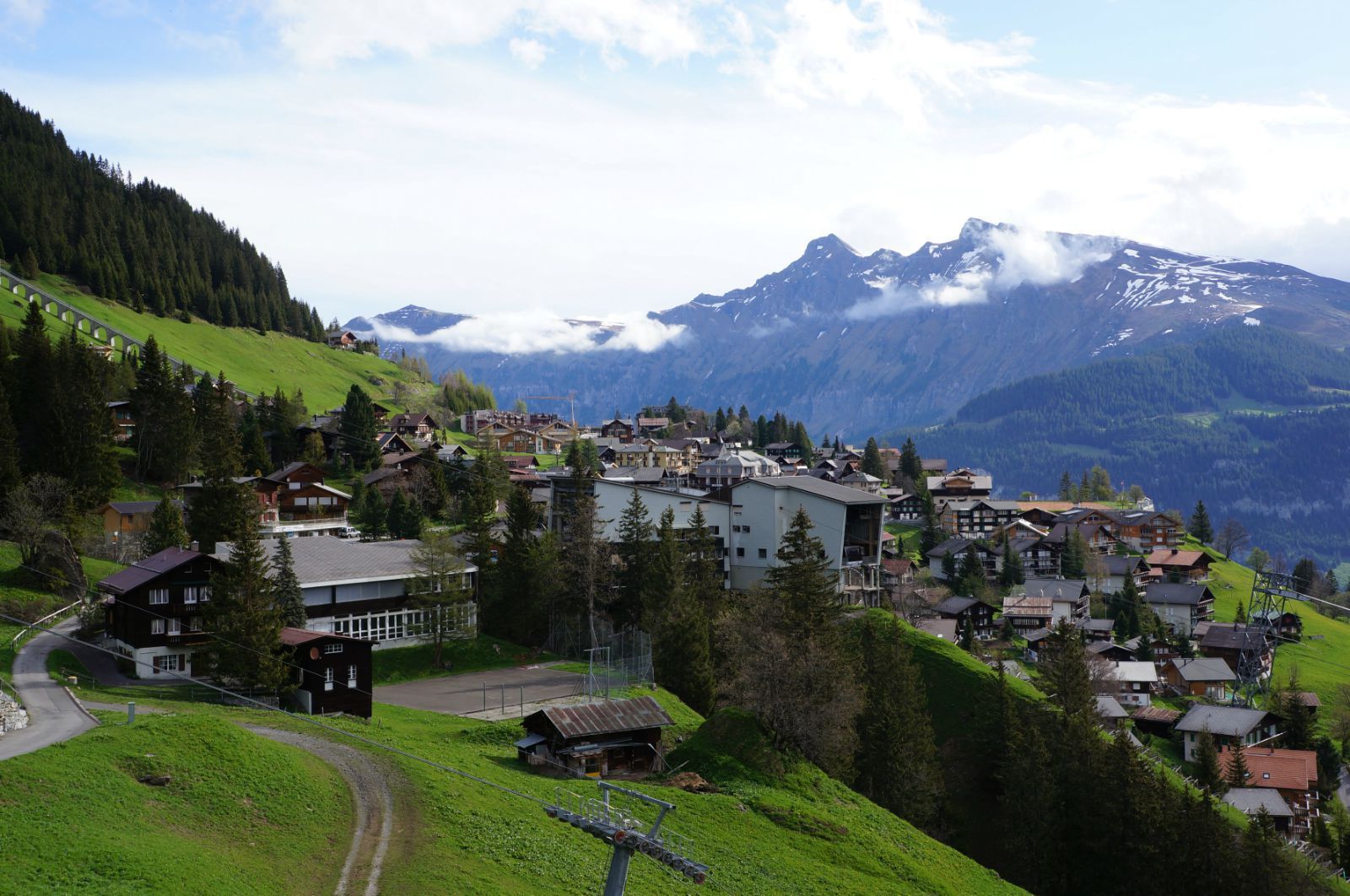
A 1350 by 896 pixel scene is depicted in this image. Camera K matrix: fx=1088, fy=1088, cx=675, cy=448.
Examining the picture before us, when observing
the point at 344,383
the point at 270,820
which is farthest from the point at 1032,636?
the point at 344,383

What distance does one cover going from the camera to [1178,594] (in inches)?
5069

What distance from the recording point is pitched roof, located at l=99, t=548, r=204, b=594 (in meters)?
50.7

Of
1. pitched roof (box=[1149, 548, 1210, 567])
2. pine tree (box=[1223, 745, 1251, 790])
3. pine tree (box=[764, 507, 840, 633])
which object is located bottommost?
pine tree (box=[1223, 745, 1251, 790])

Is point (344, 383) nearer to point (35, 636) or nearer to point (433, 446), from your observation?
point (433, 446)

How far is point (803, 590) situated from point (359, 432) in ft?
216

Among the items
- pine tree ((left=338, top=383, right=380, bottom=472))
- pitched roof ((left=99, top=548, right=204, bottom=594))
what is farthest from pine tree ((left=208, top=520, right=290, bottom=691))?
pine tree ((left=338, top=383, right=380, bottom=472))

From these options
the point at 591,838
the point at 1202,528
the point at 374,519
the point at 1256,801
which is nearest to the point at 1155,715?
→ the point at 1256,801

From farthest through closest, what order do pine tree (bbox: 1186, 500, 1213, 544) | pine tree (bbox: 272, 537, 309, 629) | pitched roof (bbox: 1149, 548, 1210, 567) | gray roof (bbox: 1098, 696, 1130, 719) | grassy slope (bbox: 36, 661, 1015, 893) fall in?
1. pine tree (bbox: 1186, 500, 1213, 544)
2. pitched roof (bbox: 1149, 548, 1210, 567)
3. gray roof (bbox: 1098, 696, 1130, 719)
4. pine tree (bbox: 272, 537, 309, 629)
5. grassy slope (bbox: 36, 661, 1015, 893)

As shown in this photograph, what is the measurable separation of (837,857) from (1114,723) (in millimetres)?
55956

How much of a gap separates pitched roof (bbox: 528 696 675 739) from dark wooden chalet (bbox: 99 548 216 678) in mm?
18411

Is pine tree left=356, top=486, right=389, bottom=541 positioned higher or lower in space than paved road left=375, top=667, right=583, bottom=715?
higher

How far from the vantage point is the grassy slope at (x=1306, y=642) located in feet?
367

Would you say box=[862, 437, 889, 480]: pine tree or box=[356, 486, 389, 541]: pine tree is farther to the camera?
box=[862, 437, 889, 480]: pine tree

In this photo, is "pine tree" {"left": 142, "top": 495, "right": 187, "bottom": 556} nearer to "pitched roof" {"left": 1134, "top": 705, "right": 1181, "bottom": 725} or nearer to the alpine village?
the alpine village
